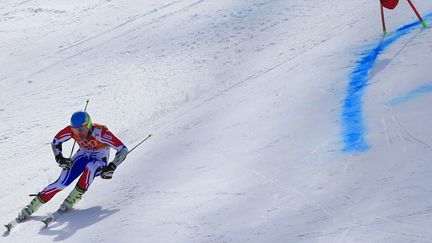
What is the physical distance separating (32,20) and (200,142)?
23.2ft

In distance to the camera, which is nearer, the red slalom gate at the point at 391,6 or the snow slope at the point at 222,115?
the snow slope at the point at 222,115

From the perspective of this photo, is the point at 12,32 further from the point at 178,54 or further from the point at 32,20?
the point at 178,54

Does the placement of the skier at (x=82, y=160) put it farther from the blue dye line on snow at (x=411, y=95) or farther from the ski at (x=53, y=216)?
the blue dye line on snow at (x=411, y=95)

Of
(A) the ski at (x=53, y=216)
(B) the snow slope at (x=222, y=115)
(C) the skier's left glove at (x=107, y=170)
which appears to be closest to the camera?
(B) the snow slope at (x=222, y=115)

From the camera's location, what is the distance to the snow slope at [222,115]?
21.4ft

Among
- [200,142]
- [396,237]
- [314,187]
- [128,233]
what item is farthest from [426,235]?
[200,142]

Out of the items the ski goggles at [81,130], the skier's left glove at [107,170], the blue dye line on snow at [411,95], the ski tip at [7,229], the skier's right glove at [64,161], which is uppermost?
the ski goggles at [81,130]

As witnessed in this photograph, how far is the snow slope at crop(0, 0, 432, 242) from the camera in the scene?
652 centimetres

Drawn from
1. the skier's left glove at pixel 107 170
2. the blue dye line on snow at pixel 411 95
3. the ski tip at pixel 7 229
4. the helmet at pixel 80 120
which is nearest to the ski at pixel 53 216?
the ski tip at pixel 7 229

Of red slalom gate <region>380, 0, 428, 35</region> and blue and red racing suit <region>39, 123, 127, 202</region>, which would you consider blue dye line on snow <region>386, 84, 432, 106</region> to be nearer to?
red slalom gate <region>380, 0, 428, 35</region>

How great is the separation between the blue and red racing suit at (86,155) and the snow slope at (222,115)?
334 mm

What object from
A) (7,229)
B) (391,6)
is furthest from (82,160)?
(391,6)

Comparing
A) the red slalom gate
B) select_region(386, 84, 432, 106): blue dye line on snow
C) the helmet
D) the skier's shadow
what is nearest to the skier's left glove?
the skier's shadow

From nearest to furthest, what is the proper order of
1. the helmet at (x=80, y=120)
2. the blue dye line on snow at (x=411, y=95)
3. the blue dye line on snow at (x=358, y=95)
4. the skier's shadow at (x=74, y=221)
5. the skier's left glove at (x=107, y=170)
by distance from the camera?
the skier's shadow at (x=74, y=221) < the skier's left glove at (x=107, y=170) < the helmet at (x=80, y=120) < the blue dye line on snow at (x=358, y=95) < the blue dye line on snow at (x=411, y=95)
